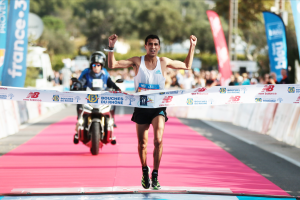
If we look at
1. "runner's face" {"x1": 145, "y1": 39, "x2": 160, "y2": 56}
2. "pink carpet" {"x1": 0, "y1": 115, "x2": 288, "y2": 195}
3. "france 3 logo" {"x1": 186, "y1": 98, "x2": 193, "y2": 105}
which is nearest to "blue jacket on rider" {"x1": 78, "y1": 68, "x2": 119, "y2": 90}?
"pink carpet" {"x1": 0, "y1": 115, "x2": 288, "y2": 195}

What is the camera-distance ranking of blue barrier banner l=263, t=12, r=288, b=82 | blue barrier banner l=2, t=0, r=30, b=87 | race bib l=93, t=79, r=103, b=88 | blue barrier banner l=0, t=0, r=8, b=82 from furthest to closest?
blue barrier banner l=263, t=12, r=288, b=82 → blue barrier banner l=2, t=0, r=30, b=87 → blue barrier banner l=0, t=0, r=8, b=82 → race bib l=93, t=79, r=103, b=88

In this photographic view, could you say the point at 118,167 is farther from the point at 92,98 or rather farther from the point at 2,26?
the point at 2,26

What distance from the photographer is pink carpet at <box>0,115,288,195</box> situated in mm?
6945

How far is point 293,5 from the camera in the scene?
32.8 ft

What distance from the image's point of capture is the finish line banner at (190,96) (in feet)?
22.6

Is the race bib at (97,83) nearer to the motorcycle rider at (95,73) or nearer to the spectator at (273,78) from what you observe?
the motorcycle rider at (95,73)

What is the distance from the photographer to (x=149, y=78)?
637 centimetres

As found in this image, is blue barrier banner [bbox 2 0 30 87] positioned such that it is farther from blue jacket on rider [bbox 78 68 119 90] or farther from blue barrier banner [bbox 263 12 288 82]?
blue barrier banner [bbox 263 12 288 82]

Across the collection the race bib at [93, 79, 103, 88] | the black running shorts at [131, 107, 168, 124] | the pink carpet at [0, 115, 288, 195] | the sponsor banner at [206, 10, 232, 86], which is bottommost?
the pink carpet at [0, 115, 288, 195]

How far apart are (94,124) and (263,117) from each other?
6.50m

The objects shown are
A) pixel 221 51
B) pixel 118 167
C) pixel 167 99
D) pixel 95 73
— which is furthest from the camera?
pixel 221 51

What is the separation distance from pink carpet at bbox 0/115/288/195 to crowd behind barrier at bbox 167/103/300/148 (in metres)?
1.83

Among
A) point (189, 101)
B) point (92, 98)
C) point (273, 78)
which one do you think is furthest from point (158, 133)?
point (273, 78)

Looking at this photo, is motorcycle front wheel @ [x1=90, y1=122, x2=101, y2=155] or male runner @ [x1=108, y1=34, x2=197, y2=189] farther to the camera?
motorcycle front wheel @ [x1=90, y1=122, x2=101, y2=155]
